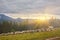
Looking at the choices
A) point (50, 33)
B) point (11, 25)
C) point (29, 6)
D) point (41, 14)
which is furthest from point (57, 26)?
point (11, 25)

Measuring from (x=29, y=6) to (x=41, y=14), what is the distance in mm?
329

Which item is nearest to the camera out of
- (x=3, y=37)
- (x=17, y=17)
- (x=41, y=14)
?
(x=3, y=37)

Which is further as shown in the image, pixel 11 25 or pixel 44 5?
pixel 44 5

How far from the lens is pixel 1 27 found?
2.74 meters

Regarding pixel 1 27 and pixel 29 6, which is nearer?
pixel 1 27

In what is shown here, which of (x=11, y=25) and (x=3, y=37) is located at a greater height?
(x=11, y=25)

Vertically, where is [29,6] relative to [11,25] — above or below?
above

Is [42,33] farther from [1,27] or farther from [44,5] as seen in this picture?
[1,27]

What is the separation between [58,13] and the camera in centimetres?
314

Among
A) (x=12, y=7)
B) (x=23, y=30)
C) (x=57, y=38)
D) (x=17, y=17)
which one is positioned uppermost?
(x=12, y=7)

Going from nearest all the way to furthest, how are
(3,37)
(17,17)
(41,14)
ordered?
(3,37)
(17,17)
(41,14)

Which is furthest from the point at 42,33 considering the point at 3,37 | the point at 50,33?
the point at 3,37

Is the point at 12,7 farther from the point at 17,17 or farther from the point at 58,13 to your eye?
the point at 58,13

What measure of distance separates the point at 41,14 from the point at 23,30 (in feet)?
1.84
